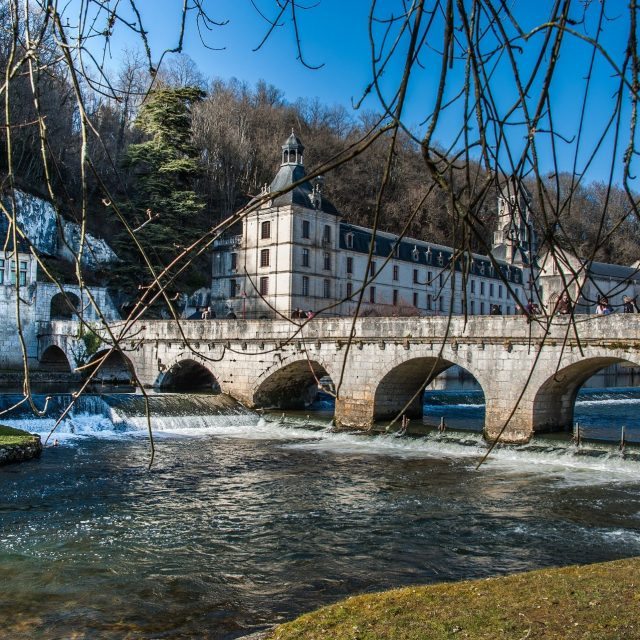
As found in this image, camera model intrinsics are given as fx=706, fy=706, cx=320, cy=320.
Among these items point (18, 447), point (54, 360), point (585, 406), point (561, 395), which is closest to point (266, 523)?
point (18, 447)

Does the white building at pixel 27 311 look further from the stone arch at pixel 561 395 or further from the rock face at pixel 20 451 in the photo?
the stone arch at pixel 561 395

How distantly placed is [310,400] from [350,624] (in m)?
24.6

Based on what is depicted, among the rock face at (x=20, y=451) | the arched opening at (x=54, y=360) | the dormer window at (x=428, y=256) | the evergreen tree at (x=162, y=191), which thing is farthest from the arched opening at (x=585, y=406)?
the arched opening at (x=54, y=360)

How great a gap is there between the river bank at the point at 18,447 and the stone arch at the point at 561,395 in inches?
528

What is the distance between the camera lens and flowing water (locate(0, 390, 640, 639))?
836 centimetres

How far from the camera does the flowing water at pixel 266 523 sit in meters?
8.36

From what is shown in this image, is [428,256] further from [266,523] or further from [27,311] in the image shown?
[266,523]

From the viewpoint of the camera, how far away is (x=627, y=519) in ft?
40.5

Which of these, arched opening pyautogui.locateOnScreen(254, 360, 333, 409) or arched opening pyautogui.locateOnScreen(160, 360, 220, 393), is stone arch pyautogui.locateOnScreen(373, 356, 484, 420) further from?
arched opening pyautogui.locateOnScreen(160, 360, 220, 393)

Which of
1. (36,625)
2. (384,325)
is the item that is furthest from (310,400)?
(36,625)

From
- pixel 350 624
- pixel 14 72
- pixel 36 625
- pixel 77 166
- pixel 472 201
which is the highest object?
pixel 77 166

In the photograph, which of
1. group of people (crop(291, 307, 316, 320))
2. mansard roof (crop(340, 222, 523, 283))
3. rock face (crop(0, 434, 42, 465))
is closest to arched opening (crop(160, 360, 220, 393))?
group of people (crop(291, 307, 316, 320))

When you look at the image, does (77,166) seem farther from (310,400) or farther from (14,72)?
(14,72)

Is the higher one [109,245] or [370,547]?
[109,245]
